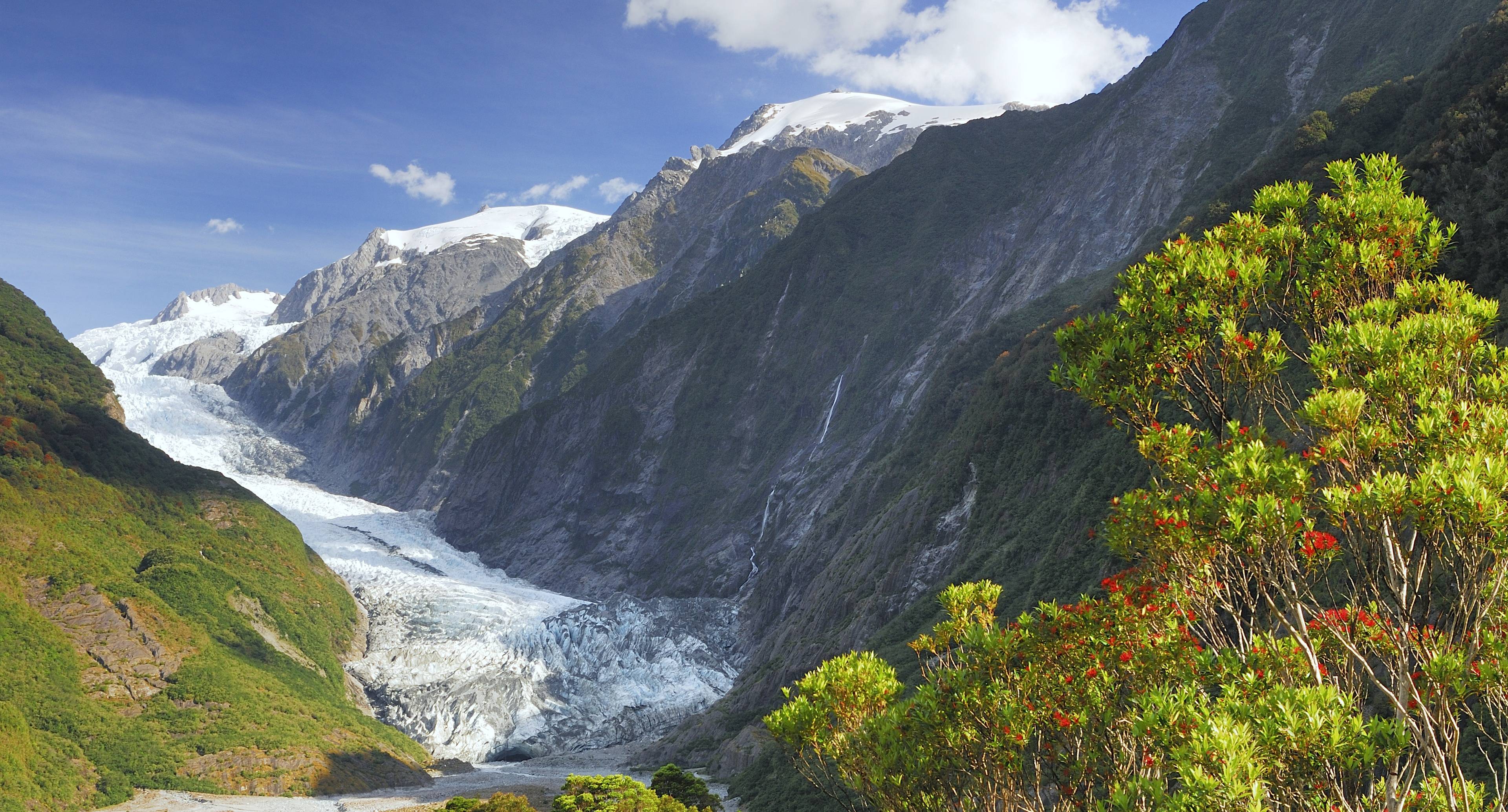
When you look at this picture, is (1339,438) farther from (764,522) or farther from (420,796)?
(764,522)

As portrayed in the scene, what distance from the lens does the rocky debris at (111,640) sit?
62812mm

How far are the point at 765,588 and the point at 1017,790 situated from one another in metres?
92.8

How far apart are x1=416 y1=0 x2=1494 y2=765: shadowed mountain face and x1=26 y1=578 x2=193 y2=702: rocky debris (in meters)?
43.7

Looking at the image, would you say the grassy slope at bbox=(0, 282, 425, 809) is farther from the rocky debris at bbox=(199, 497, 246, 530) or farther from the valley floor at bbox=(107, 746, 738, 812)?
the valley floor at bbox=(107, 746, 738, 812)

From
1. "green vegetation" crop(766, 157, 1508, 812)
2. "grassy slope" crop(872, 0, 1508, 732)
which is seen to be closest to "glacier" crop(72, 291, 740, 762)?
"grassy slope" crop(872, 0, 1508, 732)

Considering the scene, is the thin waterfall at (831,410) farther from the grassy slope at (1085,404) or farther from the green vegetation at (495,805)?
the green vegetation at (495,805)

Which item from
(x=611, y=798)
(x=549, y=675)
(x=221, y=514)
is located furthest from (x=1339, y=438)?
(x=221, y=514)

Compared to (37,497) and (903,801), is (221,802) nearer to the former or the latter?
(37,497)

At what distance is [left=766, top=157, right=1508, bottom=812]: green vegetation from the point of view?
9680 mm

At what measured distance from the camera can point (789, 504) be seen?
11944 cm

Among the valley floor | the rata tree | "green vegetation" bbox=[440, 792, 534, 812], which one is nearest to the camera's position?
the rata tree

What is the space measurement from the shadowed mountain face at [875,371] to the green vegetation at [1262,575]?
33.9 meters

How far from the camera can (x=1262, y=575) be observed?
37.0ft

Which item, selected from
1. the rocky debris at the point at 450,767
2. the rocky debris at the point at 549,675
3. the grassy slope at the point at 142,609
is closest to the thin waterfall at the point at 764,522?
the rocky debris at the point at 549,675
